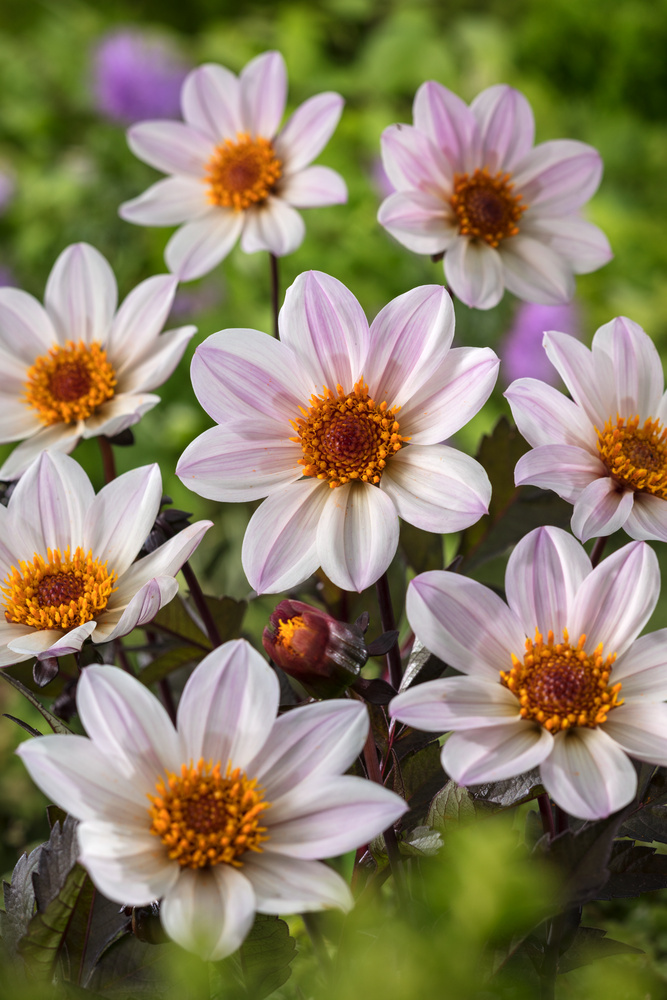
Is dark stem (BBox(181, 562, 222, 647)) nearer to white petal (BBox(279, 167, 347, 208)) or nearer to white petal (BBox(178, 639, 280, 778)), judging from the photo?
white petal (BBox(178, 639, 280, 778))

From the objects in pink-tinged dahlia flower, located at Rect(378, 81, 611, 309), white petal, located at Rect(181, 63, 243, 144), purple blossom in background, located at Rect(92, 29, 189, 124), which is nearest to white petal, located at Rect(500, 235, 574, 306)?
pink-tinged dahlia flower, located at Rect(378, 81, 611, 309)

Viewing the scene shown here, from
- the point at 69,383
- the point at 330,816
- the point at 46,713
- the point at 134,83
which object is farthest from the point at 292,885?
the point at 134,83

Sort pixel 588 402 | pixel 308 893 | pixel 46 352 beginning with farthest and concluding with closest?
pixel 46 352 → pixel 588 402 → pixel 308 893

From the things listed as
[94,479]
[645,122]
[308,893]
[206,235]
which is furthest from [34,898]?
[645,122]

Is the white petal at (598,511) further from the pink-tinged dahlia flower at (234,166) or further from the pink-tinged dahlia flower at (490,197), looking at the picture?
the pink-tinged dahlia flower at (234,166)

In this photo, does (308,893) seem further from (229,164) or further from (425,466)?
(229,164)

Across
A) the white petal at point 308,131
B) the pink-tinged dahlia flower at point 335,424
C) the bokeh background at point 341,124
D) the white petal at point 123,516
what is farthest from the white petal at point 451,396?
the bokeh background at point 341,124
